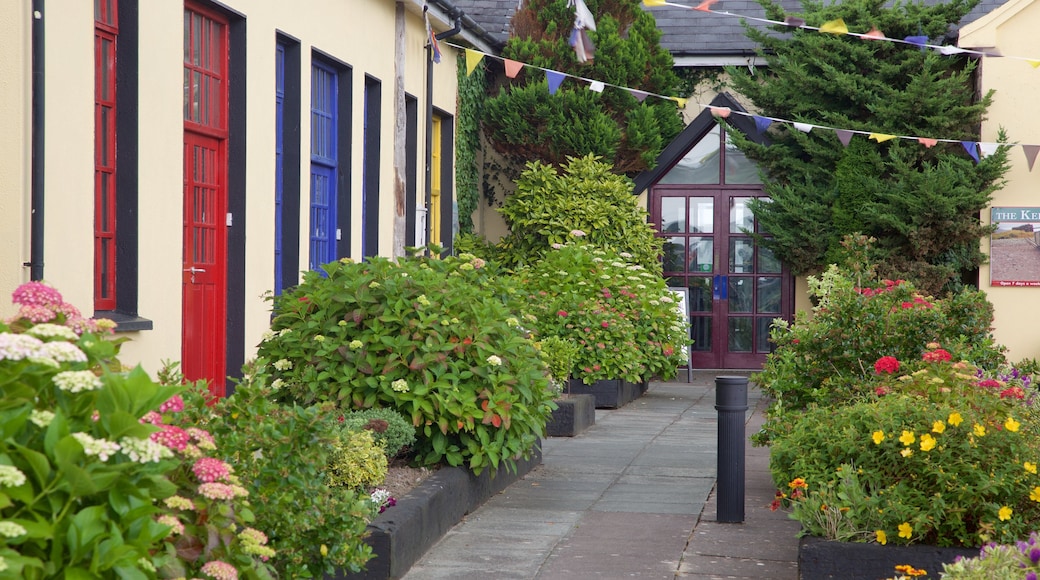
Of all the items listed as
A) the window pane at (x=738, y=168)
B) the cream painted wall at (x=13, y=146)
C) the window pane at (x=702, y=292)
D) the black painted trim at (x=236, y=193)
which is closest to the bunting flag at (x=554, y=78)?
the window pane at (x=738, y=168)

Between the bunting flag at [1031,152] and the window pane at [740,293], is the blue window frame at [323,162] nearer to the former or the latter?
the window pane at [740,293]

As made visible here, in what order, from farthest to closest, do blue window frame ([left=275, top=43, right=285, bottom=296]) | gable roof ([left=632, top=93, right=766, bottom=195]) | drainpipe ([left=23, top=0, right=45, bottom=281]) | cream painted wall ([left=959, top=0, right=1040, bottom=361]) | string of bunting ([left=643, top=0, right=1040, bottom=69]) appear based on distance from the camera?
1. gable roof ([left=632, top=93, right=766, bottom=195])
2. cream painted wall ([left=959, top=0, right=1040, bottom=361])
3. string of bunting ([left=643, top=0, right=1040, bottom=69])
4. blue window frame ([left=275, top=43, right=285, bottom=296])
5. drainpipe ([left=23, top=0, right=45, bottom=281])

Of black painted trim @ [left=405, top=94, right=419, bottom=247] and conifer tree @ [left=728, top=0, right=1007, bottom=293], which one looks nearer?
black painted trim @ [left=405, top=94, right=419, bottom=247]

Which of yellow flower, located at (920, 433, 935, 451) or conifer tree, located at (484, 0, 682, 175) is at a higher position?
conifer tree, located at (484, 0, 682, 175)

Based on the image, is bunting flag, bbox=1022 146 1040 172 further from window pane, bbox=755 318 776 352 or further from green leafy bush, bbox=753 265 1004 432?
green leafy bush, bbox=753 265 1004 432

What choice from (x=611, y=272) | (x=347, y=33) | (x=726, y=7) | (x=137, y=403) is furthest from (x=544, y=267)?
(x=137, y=403)

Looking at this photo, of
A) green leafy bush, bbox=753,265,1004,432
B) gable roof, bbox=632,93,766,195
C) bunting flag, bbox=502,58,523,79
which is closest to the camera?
green leafy bush, bbox=753,265,1004,432

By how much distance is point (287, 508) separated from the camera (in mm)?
3787

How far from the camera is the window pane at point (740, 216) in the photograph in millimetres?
16875

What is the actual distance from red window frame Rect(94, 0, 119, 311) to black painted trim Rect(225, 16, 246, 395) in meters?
1.64

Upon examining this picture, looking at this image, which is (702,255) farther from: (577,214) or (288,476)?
(288,476)

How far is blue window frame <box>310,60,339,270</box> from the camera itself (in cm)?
1109

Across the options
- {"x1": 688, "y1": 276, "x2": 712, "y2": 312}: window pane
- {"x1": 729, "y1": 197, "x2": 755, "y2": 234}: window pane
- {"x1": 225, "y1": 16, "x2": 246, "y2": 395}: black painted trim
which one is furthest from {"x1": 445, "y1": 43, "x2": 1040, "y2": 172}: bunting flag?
{"x1": 225, "y1": 16, "x2": 246, "y2": 395}: black painted trim

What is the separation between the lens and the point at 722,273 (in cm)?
1697
